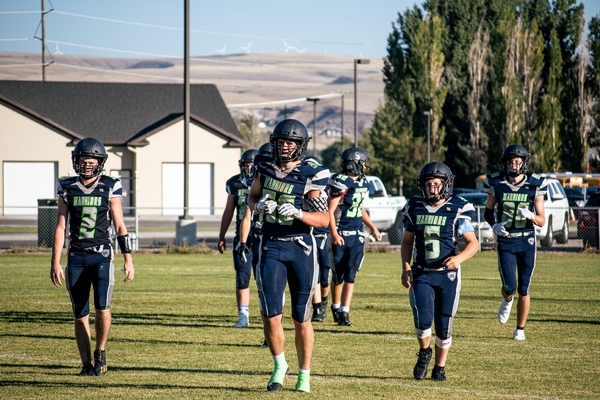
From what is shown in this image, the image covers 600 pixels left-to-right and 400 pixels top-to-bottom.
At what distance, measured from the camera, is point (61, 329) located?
10.6 meters

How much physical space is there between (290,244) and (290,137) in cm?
88

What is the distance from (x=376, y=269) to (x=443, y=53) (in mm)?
43138

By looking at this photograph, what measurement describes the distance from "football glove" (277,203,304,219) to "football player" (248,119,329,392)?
0.46 ft

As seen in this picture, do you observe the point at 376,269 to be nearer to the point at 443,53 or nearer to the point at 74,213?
the point at 74,213

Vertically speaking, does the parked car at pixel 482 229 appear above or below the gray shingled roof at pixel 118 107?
below

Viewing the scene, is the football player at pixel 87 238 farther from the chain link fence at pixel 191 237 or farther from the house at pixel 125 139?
the house at pixel 125 139

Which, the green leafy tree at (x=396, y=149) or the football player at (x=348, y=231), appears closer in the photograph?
the football player at (x=348, y=231)

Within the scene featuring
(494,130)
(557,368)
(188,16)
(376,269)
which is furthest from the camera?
(494,130)

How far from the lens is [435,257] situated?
7.56m

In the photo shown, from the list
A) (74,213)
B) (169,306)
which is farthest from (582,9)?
(74,213)

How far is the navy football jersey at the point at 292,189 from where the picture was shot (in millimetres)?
7016

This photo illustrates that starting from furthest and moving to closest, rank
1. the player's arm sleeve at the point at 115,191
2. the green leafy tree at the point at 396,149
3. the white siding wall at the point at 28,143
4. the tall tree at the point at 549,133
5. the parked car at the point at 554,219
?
the green leafy tree at the point at 396,149 → the tall tree at the point at 549,133 → the white siding wall at the point at 28,143 → the parked car at the point at 554,219 → the player's arm sleeve at the point at 115,191

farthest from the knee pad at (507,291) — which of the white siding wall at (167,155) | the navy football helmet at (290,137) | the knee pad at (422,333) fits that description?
the white siding wall at (167,155)

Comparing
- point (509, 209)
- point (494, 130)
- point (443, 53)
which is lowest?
point (509, 209)
